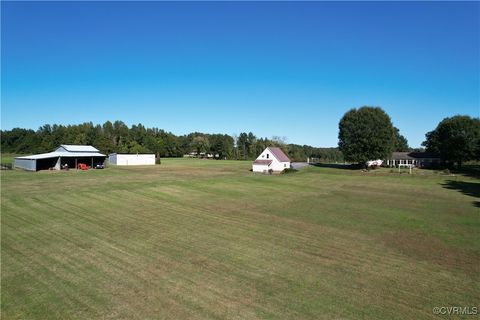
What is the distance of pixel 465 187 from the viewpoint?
38469mm

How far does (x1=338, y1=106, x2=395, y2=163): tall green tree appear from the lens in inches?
2472

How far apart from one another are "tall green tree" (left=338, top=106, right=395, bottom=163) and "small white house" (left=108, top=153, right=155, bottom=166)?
47.6 meters

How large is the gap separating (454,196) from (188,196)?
87.6 ft

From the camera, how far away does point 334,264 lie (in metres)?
13.0

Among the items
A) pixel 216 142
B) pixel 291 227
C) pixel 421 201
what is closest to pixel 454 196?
pixel 421 201

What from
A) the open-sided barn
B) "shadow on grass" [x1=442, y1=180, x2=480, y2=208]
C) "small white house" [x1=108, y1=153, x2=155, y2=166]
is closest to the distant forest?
"small white house" [x1=108, y1=153, x2=155, y2=166]

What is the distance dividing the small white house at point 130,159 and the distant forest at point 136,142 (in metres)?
29.7

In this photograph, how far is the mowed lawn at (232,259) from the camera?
9453 mm

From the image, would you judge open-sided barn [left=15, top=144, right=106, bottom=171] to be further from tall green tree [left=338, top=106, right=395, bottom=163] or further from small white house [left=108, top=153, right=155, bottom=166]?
tall green tree [left=338, top=106, right=395, bottom=163]

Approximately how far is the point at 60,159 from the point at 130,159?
2148 centimetres

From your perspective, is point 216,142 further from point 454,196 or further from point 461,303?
point 461,303

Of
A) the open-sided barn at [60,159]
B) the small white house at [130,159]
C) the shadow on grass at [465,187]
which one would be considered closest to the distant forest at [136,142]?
the small white house at [130,159]

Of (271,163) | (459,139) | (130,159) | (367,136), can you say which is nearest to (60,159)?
(130,159)

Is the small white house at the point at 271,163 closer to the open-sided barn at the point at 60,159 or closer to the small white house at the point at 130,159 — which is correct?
the open-sided barn at the point at 60,159
